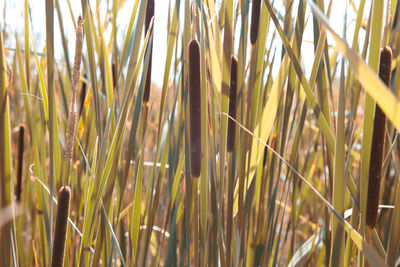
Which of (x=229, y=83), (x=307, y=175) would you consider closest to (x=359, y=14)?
(x=229, y=83)

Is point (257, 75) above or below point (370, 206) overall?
above

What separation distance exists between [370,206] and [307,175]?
1.14 feet

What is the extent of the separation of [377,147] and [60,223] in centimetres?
33

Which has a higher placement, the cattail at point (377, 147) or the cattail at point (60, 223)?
the cattail at point (377, 147)

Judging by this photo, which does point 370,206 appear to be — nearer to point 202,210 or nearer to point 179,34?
point 202,210

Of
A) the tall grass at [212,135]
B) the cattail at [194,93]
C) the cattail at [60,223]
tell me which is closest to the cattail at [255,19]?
the tall grass at [212,135]

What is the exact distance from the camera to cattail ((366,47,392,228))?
0.42 m

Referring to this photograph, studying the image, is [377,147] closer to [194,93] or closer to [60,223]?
[194,93]

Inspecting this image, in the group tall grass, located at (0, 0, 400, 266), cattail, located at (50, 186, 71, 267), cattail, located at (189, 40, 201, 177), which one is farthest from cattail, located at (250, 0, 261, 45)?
cattail, located at (50, 186, 71, 267)

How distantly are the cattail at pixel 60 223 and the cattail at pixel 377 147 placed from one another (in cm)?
31

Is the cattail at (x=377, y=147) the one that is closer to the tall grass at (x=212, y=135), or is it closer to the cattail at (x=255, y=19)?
the tall grass at (x=212, y=135)

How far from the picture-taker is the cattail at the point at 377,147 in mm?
424

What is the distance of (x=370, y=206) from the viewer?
44 cm

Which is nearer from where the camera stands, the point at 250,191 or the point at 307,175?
the point at 250,191
